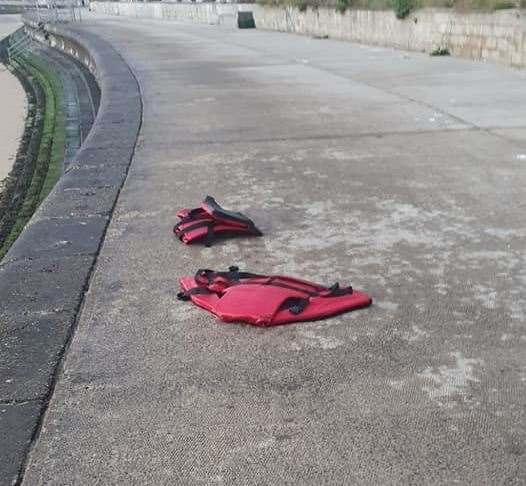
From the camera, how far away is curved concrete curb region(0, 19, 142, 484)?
2.67 m

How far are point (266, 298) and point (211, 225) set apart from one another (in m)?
1.18

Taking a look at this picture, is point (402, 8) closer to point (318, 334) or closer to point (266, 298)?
point (266, 298)

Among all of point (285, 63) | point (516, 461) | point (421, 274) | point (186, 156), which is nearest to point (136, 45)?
point (285, 63)

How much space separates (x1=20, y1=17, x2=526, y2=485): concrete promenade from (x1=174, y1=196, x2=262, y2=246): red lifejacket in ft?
0.31

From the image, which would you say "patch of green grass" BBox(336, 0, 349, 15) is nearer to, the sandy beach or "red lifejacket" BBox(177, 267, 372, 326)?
the sandy beach

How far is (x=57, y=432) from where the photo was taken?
2.56 metres

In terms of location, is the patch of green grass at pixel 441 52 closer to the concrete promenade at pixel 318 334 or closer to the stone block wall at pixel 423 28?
the stone block wall at pixel 423 28

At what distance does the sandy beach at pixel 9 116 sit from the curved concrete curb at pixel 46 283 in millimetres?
8011

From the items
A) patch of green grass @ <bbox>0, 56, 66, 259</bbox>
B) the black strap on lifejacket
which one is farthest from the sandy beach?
the black strap on lifejacket

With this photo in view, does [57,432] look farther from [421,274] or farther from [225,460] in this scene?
[421,274]

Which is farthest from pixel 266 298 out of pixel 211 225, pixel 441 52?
pixel 441 52

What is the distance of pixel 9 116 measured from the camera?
840 inches

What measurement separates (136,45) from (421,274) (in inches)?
802

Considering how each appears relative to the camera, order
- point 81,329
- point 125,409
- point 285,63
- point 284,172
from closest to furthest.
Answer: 1. point 125,409
2. point 81,329
3. point 284,172
4. point 285,63
